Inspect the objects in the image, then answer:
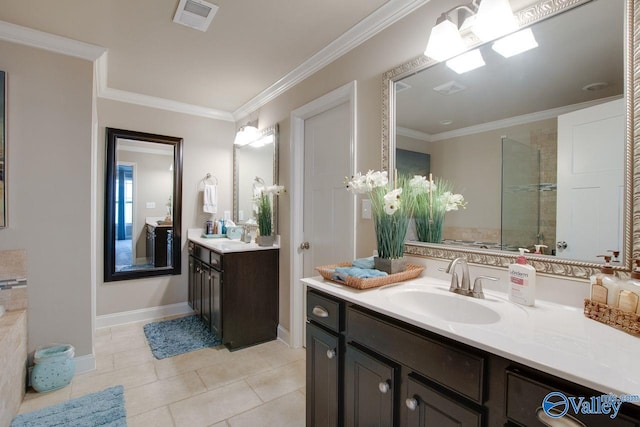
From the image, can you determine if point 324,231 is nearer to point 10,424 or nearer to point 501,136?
point 501,136

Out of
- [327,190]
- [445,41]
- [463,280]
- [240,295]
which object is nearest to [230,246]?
[240,295]

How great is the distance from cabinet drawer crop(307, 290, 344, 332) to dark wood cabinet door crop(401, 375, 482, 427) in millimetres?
406

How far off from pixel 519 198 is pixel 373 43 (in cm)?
135

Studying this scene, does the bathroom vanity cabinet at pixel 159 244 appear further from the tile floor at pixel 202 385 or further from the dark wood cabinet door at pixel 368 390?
the dark wood cabinet door at pixel 368 390

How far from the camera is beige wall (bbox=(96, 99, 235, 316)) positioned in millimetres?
3264

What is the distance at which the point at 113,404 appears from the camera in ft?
6.44

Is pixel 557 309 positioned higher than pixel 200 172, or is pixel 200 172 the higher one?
pixel 200 172

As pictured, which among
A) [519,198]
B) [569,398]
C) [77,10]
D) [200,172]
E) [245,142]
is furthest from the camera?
[200,172]

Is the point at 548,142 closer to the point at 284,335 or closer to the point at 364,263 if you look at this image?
the point at 364,263

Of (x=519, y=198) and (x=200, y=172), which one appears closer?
(x=519, y=198)

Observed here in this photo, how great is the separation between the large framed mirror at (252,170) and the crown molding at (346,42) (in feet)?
1.23

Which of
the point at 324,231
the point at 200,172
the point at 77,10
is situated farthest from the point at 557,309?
the point at 200,172

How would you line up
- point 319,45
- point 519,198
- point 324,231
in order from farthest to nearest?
point 324,231 → point 319,45 → point 519,198

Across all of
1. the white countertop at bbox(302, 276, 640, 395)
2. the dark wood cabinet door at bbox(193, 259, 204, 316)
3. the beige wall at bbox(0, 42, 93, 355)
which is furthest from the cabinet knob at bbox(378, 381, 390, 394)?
the dark wood cabinet door at bbox(193, 259, 204, 316)
